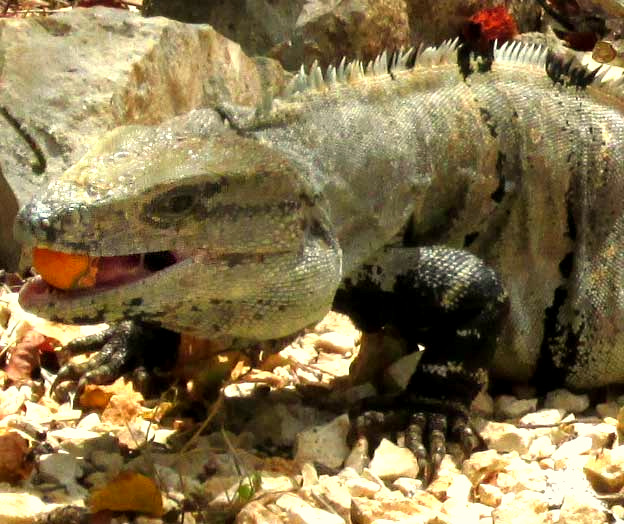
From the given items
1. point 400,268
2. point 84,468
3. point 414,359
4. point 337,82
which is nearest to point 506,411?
point 414,359

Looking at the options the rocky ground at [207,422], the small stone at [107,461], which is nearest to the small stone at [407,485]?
the rocky ground at [207,422]

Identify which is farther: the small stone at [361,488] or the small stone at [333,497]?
the small stone at [361,488]

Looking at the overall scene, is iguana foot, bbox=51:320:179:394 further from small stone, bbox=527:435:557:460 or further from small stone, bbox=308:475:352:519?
small stone, bbox=527:435:557:460

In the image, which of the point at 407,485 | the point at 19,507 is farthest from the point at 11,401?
the point at 407,485

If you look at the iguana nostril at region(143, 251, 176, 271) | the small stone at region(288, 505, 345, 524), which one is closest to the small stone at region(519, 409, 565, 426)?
the small stone at region(288, 505, 345, 524)

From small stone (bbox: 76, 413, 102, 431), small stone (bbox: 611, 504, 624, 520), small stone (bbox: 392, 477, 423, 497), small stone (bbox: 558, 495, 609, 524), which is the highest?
small stone (bbox: 558, 495, 609, 524)

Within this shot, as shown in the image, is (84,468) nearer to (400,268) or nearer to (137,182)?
(137,182)

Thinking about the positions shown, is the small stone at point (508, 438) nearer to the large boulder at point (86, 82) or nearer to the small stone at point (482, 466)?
the small stone at point (482, 466)
